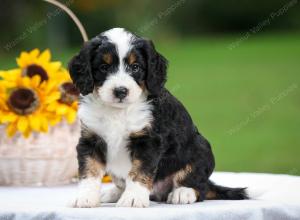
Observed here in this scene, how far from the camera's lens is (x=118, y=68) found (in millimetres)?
4820

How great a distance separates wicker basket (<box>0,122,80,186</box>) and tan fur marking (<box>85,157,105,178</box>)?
54.0 inches

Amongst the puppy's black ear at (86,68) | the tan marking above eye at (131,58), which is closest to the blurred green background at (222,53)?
the puppy's black ear at (86,68)

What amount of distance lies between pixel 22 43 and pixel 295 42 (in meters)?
11.6

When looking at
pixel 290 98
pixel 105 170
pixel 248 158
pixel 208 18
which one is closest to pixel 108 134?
pixel 105 170

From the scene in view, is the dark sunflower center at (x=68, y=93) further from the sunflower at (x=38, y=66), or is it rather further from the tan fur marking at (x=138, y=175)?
the tan fur marking at (x=138, y=175)

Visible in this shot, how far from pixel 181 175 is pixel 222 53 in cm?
2187

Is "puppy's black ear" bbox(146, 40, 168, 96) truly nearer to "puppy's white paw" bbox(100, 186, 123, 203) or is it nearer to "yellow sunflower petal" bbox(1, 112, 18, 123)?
"puppy's white paw" bbox(100, 186, 123, 203)

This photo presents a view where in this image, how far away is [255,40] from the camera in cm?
2881

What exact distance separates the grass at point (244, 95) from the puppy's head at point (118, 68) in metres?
7.98

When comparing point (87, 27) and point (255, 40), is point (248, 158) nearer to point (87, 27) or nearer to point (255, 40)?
point (255, 40)

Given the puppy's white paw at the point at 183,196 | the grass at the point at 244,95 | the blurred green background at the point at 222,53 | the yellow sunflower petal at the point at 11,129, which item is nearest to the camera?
the puppy's white paw at the point at 183,196

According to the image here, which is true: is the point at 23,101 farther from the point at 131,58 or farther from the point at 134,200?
the point at 134,200

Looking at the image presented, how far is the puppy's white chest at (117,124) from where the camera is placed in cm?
491

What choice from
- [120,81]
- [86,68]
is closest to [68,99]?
[86,68]
